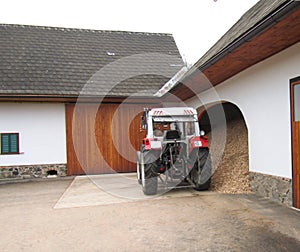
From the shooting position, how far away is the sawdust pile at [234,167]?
5.71 meters

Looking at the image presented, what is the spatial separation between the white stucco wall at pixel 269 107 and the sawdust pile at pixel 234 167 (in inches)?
18.4

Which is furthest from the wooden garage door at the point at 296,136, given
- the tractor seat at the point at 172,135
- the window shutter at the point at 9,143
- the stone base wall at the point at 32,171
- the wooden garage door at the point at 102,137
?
the window shutter at the point at 9,143

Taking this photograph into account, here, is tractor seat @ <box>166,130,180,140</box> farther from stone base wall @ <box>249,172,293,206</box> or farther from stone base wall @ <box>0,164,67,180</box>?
stone base wall @ <box>0,164,67,180</box>

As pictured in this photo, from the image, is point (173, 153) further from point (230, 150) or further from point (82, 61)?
point (82, 61)

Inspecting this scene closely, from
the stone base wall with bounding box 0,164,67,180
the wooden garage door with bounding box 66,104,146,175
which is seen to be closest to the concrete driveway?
the stone base wall with bounding box 0,164,67,180

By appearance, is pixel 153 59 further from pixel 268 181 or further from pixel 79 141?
pixel 268 181

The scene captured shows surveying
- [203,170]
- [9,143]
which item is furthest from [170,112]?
[9,143]

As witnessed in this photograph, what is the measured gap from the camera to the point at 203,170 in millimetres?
5504

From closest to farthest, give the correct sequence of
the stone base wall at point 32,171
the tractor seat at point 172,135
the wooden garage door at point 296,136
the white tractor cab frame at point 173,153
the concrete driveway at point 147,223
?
the concrete driveway at point 147,223
the wooden garage door at point 296,136
the white tractor cab frame at point 173,153
the tractor seat at point 172,135
the stone base wall at point 32,171

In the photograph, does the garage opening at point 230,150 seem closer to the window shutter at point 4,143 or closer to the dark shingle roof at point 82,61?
the dark shingle roof at point 82,61

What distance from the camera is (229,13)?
25.9 feet

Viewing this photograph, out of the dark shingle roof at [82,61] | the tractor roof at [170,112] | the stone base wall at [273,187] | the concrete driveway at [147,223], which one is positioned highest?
the dark shingle roof at [82,61]

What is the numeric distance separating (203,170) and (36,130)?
20.5 ft

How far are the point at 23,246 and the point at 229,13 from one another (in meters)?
8.09
